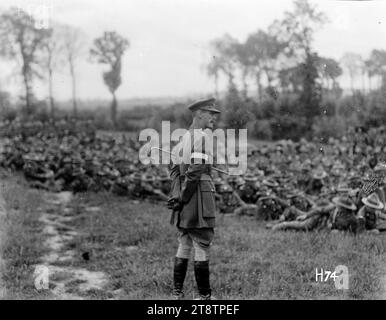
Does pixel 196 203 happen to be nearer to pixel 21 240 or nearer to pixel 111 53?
pixel 21 240

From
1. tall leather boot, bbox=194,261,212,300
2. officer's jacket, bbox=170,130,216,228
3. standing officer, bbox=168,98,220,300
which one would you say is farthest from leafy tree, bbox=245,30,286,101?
tall leather boot, bbox=194,261,212,300

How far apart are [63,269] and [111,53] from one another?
5.25 m

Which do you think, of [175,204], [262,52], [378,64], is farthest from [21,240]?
[378,64]

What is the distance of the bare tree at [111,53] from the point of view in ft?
31.4

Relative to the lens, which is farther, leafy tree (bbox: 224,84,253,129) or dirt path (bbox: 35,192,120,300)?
leafy tree (bbox: 224,84,253,129)

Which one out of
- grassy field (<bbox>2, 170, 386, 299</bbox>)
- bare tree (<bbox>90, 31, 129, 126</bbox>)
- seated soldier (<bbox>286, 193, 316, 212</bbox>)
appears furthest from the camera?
bare tree (<bbox>90, 31, 129, 126</bbox>)

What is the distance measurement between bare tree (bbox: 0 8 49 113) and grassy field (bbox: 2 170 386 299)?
3467 mm

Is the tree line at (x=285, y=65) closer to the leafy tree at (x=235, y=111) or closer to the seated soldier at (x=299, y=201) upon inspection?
the leafy tree at (x=235, y=111)

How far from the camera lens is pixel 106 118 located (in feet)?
34.8

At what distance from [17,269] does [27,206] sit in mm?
2573

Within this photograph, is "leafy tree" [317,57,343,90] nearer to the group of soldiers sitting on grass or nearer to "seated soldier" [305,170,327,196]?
the group of soldiers sitting on grass

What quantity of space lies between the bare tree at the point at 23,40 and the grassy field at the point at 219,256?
3.47 metres

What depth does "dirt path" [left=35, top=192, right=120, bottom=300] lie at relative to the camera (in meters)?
4.90
